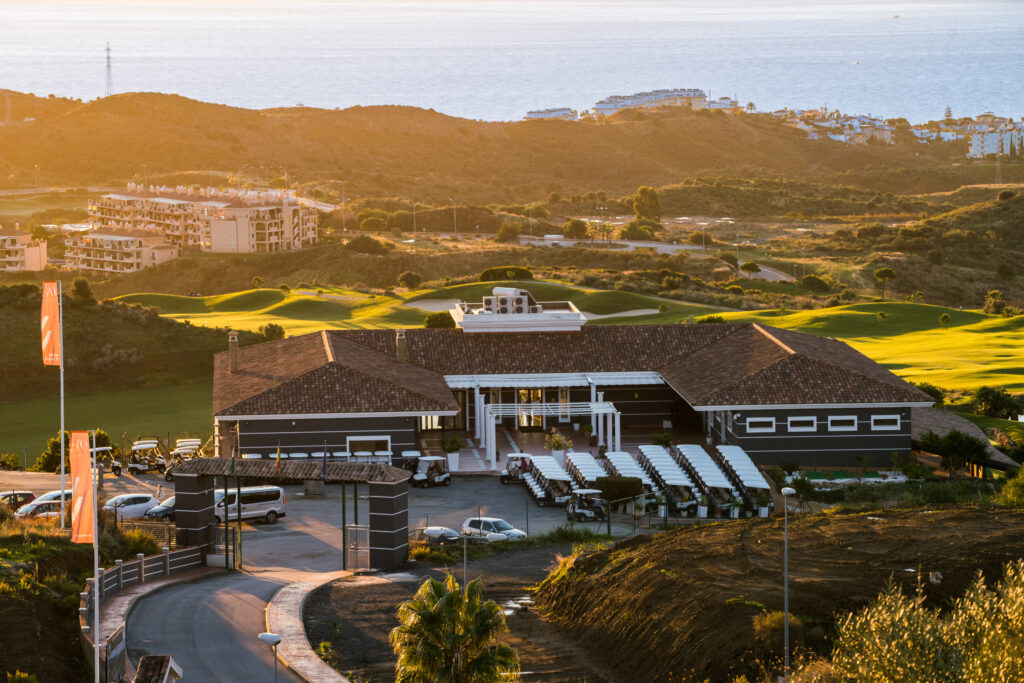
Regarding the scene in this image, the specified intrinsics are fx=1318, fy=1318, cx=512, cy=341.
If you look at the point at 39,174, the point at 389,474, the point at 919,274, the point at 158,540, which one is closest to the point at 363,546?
the point at 389,474

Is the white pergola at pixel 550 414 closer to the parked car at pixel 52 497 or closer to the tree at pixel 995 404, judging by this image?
the parked car at pixel 52 497

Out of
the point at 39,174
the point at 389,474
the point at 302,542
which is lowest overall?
the point at 302,542

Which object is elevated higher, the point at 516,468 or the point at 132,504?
the point at 516,468

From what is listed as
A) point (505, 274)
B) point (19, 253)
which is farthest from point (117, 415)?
point (19, 253)

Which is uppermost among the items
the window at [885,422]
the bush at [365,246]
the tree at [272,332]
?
the bush at [365,246]

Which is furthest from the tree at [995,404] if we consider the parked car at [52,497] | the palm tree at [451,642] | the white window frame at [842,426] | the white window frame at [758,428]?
the palm tree at [451,642]

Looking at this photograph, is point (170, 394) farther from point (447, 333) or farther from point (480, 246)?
point (480, 246)

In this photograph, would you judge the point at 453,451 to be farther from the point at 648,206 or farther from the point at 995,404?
the point at 648,206
